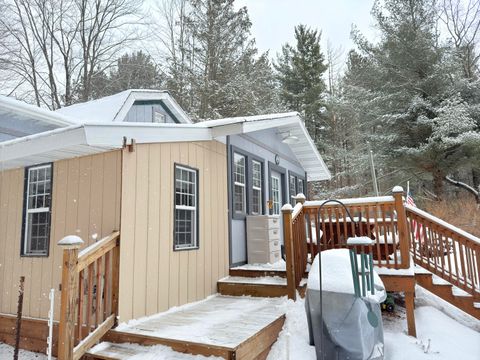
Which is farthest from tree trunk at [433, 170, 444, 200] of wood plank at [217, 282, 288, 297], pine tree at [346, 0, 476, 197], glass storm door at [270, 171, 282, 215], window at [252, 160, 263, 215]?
wood plank at [217, 282, 288, 297]

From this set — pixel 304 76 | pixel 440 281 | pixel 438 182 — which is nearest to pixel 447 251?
pixel 440 281

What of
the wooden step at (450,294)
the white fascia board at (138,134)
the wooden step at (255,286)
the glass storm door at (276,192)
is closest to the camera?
the white fascia board at (138,134)

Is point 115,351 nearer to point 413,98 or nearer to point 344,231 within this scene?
point 344,231

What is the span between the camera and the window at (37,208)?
504 centimetres

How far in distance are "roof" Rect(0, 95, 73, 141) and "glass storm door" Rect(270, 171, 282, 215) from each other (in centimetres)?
493

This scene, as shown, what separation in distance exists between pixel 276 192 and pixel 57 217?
5.34 meters

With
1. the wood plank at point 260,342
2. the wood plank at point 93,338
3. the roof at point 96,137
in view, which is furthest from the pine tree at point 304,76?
the wood plank at point 93,338

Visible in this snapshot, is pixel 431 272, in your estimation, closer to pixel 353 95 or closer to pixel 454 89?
pixel 454 89

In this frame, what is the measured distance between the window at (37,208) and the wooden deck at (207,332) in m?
2.03

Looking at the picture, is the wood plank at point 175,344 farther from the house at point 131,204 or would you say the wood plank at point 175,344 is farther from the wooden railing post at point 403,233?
the wooden railing post at point 403,233

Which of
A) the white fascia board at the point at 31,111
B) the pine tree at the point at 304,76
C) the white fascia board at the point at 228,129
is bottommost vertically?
the white fascia board at the point at 228,129

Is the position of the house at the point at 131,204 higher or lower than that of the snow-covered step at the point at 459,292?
higher

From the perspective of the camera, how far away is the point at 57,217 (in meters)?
4.79

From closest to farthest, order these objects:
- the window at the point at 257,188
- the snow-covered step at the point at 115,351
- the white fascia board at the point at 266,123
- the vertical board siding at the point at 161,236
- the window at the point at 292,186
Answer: the snow-covered step at the point at 115,351
the vertical board siding at the point at 161,236
the white fascia board at the point at 266,123
the window at the point at 257,188
the window at the point at 292,186
